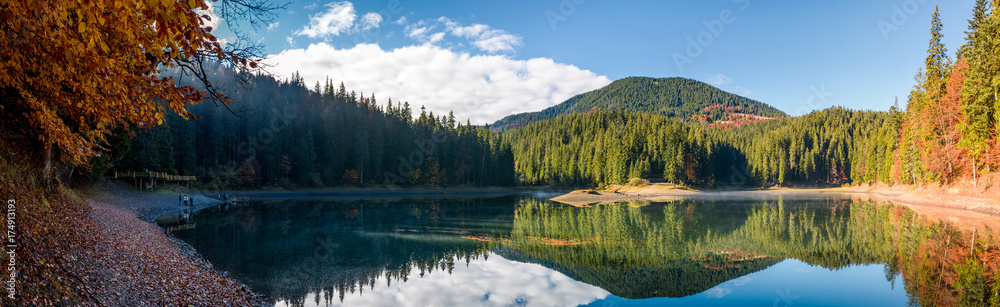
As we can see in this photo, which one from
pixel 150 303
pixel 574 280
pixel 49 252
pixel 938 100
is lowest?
pixel 574 280

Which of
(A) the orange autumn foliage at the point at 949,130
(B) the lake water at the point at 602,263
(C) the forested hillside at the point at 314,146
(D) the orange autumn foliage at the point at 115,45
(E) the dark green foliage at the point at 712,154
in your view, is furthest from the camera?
(E) the dark green foliage at the point at 712,154

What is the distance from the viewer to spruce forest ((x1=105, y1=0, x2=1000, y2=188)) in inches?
1444

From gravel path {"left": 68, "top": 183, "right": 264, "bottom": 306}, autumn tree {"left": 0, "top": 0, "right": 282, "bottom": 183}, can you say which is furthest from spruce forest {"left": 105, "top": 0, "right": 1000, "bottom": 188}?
autumn tree {"left": 0, "top": 0, "right": 282, "bottom": 183}

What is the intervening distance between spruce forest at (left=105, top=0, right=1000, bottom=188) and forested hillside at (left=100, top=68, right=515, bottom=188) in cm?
19

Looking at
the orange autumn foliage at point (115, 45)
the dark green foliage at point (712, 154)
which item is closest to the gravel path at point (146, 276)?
the orange autumn foliage at point (115, 45)

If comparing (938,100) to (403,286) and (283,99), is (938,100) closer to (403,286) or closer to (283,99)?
(403,286)

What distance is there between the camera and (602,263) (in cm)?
1653

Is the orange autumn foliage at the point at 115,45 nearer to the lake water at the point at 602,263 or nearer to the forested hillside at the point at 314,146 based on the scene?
the lake water at the point at 602,263

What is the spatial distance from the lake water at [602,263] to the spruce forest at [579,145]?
7.87 meters

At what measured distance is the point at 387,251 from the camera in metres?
18.6

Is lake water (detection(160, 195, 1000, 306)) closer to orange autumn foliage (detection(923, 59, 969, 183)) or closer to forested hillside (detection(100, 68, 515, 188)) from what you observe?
orange autumn foliage (detection(923, 59, 969, 183))

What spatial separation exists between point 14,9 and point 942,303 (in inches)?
701

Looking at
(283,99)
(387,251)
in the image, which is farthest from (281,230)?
(283,99)

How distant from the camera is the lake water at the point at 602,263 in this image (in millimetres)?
12234
